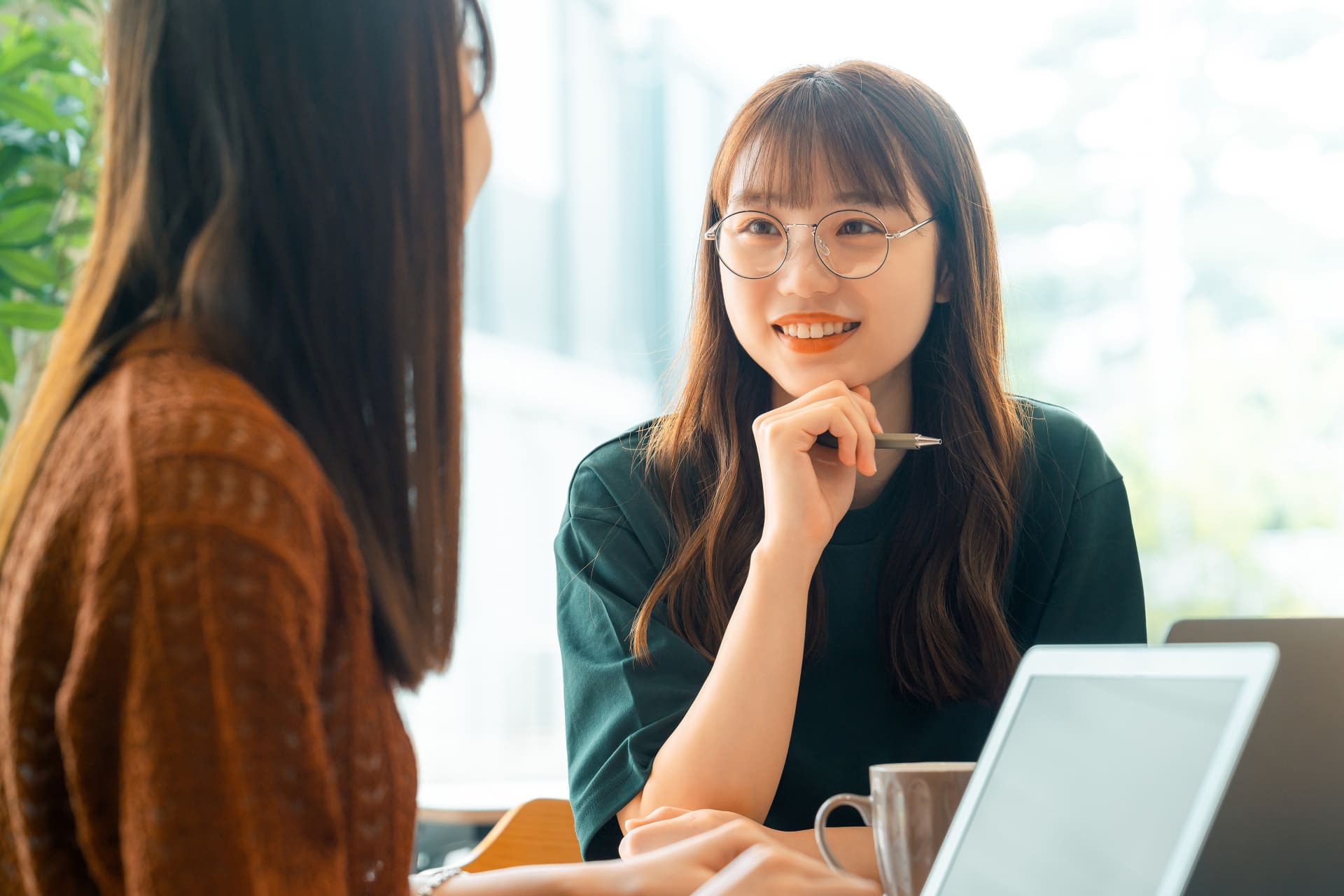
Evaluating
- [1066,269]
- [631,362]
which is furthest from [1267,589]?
[631,362]

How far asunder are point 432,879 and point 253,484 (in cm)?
33

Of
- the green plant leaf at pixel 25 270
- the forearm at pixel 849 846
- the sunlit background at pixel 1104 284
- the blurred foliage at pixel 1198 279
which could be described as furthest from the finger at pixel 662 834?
the blurred foliage at pixel 1198 279

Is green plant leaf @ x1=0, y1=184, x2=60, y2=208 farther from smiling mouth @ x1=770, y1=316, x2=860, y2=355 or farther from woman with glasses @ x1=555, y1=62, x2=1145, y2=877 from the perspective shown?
smiling mouth @ x1=770, y1=316, x2=860, y2=355

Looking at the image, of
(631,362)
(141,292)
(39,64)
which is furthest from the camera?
(631,362)

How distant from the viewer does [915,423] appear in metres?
1.42

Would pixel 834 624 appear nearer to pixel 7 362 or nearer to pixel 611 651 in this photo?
pixel 611 651

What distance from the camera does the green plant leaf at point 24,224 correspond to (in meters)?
1.44

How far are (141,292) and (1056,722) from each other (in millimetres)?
526

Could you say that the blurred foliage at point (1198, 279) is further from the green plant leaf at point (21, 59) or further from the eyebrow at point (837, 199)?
the green plant leaf at point (21, 59)

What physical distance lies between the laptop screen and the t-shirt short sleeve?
0.52 m

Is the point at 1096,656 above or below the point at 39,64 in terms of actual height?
below

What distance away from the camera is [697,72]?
173 inches

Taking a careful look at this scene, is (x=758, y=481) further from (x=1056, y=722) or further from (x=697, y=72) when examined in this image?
(x=697, y=72)

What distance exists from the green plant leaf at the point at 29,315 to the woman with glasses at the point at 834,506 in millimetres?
710
